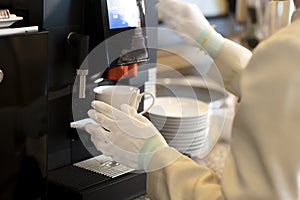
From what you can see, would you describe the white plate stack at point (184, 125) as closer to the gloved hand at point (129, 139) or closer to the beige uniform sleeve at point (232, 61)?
the beige uniform sleeve at point (232, 61)

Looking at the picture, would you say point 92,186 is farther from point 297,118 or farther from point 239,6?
point 239,6

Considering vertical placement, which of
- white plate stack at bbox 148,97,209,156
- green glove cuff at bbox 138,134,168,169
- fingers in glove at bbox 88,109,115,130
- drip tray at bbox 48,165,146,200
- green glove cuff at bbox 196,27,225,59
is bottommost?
drip tray at bbox 48,165,146,200

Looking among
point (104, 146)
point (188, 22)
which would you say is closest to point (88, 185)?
point (104, 146)

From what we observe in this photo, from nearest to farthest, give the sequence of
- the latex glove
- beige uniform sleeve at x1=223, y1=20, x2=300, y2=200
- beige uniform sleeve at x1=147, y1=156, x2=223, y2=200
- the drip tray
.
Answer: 1. beige uniform sleeve at x1=223, y1=20, x2=300, y2=200
2. beige uniform sleeve at x1=147, y1=156, x2=223, y2=200
3. the drip tray
4. the latex glove

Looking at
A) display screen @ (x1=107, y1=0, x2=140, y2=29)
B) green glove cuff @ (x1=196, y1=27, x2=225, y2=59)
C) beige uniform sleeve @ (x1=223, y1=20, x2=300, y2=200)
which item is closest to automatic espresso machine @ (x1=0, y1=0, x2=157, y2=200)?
display screen @ (x1=107, y1=0, x2=140, y2=29)

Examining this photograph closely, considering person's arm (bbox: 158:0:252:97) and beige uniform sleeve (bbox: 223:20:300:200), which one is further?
person's arm (bbox: 158:0:252:97)

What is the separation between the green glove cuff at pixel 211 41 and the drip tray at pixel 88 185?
1.00ft

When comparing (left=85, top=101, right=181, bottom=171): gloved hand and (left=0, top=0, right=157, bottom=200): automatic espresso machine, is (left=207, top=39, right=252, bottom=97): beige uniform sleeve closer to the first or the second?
(left=0, top=0, right=157, bottom=200): automatic espresso machine

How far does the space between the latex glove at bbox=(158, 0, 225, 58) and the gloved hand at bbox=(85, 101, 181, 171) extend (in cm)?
29

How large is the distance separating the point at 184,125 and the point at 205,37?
195mm

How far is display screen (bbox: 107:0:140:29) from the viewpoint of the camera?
0.89 metres

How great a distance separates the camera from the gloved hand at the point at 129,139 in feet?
2.49

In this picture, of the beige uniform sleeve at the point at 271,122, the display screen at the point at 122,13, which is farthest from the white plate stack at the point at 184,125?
the beige uniform sleeve at the point at 271,122

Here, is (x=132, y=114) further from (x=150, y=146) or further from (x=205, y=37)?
(x=205, y=37)
